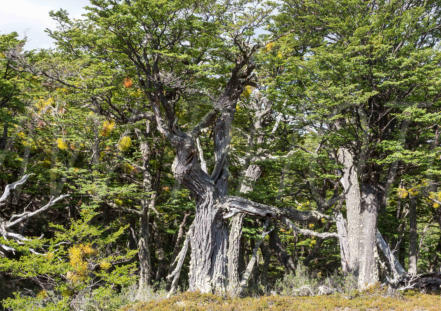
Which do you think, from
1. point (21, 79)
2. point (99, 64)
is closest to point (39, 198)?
point (21, 79)

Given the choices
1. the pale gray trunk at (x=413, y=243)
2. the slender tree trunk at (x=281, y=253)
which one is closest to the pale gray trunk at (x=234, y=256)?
the slender tree trunk at (x=281, y=253)

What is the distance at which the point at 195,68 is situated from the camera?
735 cm

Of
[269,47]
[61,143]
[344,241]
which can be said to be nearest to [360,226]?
[344,241]

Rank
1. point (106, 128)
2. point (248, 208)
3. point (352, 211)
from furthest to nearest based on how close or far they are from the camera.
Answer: point (106, 128) < point (352, 211) < point (248, 208)

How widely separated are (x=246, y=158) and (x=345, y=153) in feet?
10.1

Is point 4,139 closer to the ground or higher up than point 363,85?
closer to the ground

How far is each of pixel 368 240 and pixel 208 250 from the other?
4.71m

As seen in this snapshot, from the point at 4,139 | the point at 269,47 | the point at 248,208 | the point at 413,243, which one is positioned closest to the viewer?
the point at 248,208

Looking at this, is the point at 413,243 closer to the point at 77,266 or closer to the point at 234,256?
the point at 234,256

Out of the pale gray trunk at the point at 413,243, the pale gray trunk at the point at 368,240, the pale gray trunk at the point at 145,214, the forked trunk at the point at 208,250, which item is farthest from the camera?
the pale gray trunk at the point at 413,243

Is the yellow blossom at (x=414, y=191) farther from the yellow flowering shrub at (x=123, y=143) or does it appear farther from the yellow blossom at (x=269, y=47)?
the yellow flowering shrub at (x=123, y=143)

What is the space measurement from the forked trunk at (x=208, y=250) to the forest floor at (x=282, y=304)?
1.36 feet

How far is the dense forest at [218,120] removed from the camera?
7.33 meters

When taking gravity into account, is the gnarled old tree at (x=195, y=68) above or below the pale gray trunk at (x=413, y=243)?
above
